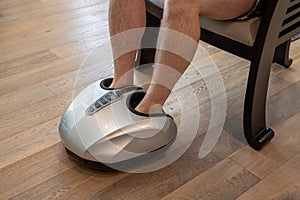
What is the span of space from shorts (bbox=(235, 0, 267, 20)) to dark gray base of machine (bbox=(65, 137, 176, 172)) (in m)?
0.45

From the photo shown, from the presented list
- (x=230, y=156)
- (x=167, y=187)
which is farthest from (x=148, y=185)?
(x=230, y=156)

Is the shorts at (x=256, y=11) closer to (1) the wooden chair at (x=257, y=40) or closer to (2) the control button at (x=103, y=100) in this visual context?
(1) the wooden chair at (x=257, y=40)

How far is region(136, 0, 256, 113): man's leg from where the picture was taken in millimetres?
1183

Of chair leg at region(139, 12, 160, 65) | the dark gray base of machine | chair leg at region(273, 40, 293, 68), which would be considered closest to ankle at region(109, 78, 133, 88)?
the dark gray base of machine

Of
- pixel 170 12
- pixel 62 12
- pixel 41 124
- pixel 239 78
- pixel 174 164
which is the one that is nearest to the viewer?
pixel 170 12

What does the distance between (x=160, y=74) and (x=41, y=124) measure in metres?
0.51

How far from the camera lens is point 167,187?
1208 mm

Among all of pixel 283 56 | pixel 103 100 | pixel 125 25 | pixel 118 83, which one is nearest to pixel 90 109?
pixel 103 100

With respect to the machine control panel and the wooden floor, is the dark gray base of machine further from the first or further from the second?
the machine control panel

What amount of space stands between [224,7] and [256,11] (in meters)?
0.10

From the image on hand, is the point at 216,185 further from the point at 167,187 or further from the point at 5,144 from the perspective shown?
the point at 5,144

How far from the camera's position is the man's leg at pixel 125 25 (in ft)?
4.35

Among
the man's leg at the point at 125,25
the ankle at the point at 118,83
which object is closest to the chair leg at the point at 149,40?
the man's leg at the point at 125,25

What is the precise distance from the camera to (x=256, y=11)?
3.96ft
